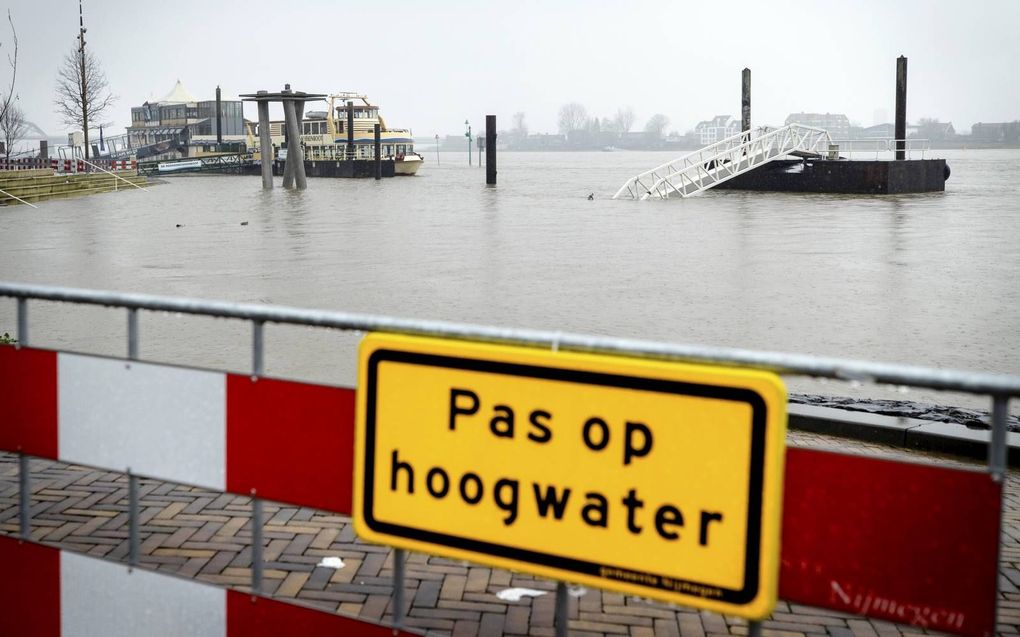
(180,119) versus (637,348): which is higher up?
(180,119)

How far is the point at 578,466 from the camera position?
2.32 meters

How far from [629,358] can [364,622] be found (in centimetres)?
91

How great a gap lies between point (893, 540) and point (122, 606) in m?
1.91

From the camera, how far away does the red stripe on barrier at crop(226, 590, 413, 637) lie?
269 centimetres

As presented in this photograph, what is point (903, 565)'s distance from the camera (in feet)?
6.77

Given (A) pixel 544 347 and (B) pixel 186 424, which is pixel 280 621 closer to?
(B) pixel 186 424

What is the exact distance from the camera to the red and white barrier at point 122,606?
277 centimetres

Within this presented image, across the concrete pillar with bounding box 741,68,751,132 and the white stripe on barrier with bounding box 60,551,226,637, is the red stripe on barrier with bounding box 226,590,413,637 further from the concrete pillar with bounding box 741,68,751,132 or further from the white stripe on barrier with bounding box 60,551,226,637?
the concrete pillar with bounding box 741,68,751,132

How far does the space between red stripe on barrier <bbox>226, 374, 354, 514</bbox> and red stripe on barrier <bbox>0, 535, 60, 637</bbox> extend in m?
0.70

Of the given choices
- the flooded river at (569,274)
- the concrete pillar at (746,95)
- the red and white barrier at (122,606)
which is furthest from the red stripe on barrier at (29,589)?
the concrete pillar at (746,95)

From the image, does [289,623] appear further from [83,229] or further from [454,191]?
[454,191]

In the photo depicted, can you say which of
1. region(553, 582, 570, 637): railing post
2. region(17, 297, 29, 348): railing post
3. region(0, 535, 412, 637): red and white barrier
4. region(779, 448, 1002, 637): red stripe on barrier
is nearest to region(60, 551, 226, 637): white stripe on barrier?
region(0, 535, 412, 637): red and white barrier

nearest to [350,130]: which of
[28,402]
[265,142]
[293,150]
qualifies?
[265,142]

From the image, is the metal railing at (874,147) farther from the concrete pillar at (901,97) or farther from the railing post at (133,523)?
the railing post at (133,523)
